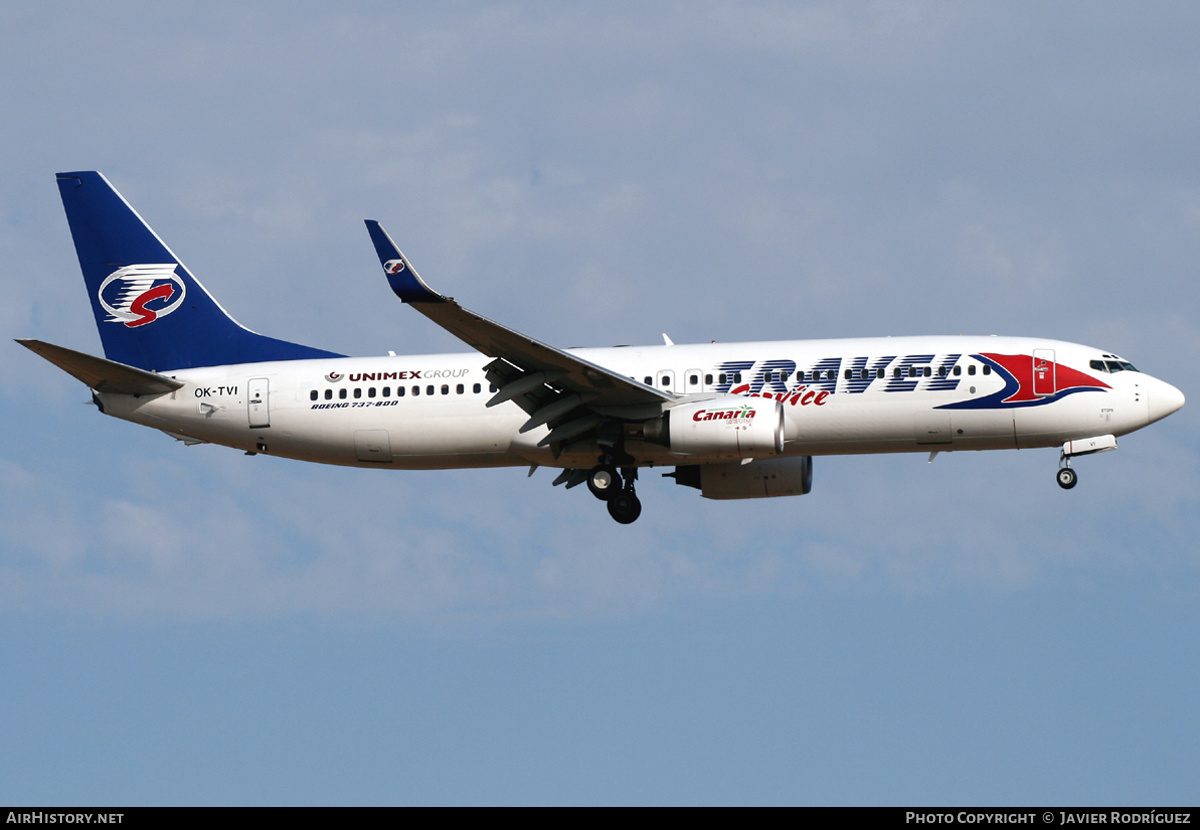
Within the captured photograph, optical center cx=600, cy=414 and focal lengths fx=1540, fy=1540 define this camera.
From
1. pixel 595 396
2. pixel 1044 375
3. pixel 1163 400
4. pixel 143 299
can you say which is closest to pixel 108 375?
pixel 143 299

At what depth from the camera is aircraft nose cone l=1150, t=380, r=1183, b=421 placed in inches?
1503

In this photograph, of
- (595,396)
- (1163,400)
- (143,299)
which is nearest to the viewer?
(1163,400)

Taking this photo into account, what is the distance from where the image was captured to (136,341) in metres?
43.8

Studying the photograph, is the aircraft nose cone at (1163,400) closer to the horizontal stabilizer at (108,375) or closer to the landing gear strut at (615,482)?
the landing gear strut at (615,482)

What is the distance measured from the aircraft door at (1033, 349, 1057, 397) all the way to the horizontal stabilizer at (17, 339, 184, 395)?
73.8ft

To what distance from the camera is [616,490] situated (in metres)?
40.2

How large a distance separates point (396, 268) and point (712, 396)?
9.70 metres

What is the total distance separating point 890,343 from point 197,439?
61.7 feet

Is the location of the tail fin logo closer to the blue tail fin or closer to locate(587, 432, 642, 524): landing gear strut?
the blue tail fin

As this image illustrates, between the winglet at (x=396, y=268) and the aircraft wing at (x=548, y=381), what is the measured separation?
572 mm

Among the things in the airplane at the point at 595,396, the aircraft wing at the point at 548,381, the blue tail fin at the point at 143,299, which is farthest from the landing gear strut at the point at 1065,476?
the blue tail fin at the point at 143,299

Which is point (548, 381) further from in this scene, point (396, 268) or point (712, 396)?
point (396, 268)

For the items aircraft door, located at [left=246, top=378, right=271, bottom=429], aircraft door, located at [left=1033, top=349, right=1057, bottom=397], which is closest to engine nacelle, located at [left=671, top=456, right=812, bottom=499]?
aircraft door, located at [left=1033, top=349, right=1057, bottom=397]

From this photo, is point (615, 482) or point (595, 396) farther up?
point (595, 396)
